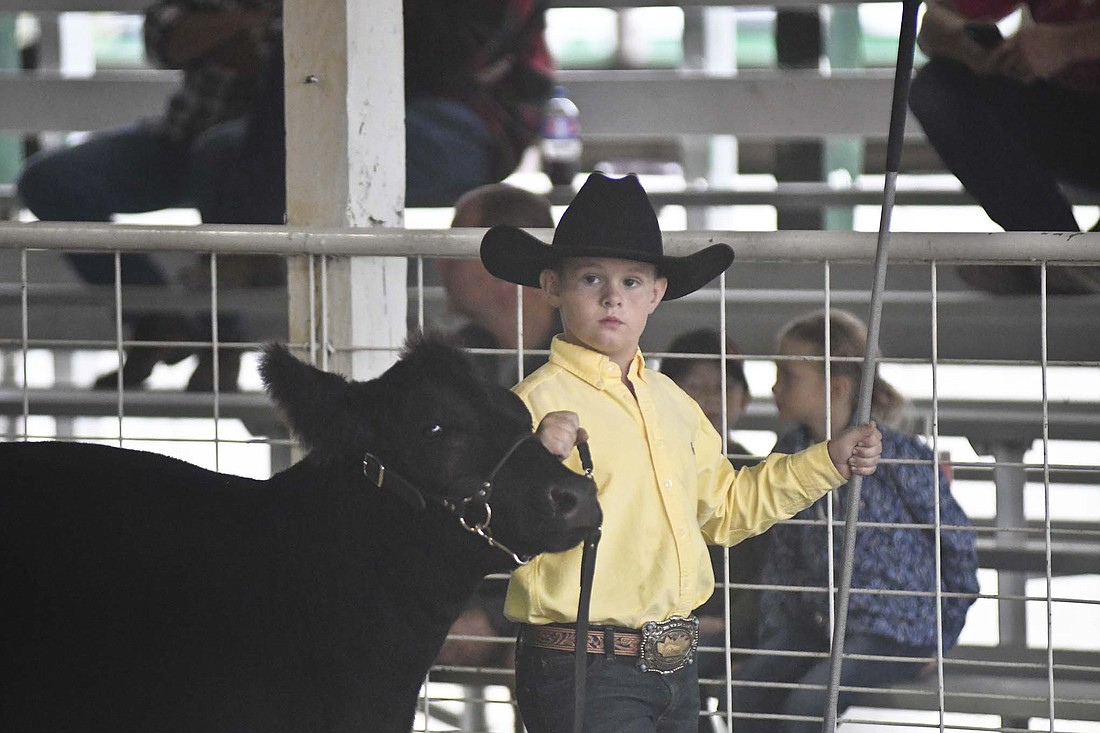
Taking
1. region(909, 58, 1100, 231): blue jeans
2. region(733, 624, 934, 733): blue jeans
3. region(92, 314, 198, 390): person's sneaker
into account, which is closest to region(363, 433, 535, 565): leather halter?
region(733, 624, 934, 733): blue jeans

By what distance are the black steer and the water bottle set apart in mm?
2557

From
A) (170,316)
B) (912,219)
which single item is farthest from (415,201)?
(912,219)

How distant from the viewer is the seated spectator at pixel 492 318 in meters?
2.90

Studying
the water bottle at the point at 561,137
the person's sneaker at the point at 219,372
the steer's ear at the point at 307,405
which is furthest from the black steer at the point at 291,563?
the water bottle at the point at 561,137

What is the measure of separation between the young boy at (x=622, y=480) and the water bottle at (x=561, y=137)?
2.35 meters

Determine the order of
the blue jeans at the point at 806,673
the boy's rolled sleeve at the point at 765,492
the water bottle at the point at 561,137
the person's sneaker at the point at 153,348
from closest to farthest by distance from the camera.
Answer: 1. the boy's rolled sleeve at the point at 765,492
2. the blue jeans at the point at 806,673
3. the person's sneaker at the point at 153,348
4. the water bottle at the point at 561,137

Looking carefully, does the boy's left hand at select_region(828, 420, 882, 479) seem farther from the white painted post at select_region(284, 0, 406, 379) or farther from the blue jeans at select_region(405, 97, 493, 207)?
the blue jeans at select_region(405, 97, 493, 207)

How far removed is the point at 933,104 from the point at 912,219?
11.4ft

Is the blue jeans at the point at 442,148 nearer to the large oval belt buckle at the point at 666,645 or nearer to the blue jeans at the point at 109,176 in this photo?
the blue jeans at the point at 109,176

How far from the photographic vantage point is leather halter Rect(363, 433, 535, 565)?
1.67 metres

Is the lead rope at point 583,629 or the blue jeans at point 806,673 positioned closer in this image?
the lead rope at point 583,629

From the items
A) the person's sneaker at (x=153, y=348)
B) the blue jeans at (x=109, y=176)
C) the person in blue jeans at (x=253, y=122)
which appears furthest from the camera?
the person's sneaker at (x=153, y=348)

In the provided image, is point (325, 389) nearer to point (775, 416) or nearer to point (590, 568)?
point (590, 568)

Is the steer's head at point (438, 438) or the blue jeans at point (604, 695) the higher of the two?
the steer's head at point (438, 438)
